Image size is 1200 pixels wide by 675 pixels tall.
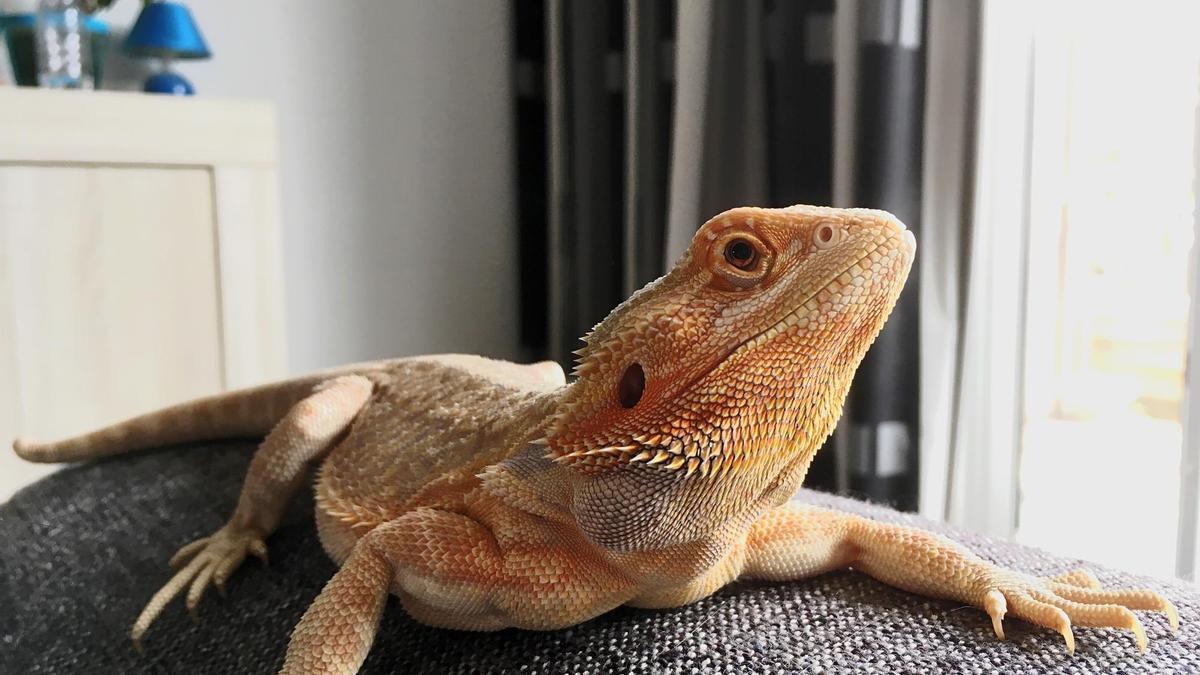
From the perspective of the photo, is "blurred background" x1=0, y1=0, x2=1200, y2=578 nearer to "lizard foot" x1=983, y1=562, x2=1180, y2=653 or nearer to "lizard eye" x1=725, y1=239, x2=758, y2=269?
"lizard foot" x1=983, y1=562, x2=1180, y2=653

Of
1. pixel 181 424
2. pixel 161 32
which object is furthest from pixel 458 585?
pixel 161 32

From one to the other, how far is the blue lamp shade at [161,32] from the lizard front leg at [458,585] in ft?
5.50

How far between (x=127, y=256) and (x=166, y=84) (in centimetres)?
41

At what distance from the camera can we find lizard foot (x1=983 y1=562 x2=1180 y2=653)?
2.55 feet

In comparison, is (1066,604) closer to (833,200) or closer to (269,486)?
(269,486)

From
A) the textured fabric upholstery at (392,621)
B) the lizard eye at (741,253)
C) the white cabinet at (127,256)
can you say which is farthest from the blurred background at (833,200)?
the lizard eye at (741,253)

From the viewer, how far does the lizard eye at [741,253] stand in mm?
711

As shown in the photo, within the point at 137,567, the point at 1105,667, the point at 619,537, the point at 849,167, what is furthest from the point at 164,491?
the point at 849,167

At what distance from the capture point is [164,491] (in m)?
1.32

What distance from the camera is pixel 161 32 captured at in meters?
2.05

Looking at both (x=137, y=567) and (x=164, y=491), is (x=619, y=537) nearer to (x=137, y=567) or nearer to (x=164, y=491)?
(x=137, y=567)

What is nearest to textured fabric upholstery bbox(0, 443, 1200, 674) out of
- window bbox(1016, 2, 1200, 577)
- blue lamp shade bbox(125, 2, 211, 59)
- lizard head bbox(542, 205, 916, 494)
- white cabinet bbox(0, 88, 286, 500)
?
lizard head bbox(542, 205, 916, 494)

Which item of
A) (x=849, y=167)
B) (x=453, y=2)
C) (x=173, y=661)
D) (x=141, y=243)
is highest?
(x=453, y=2)

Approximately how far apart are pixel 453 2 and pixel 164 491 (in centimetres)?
198
